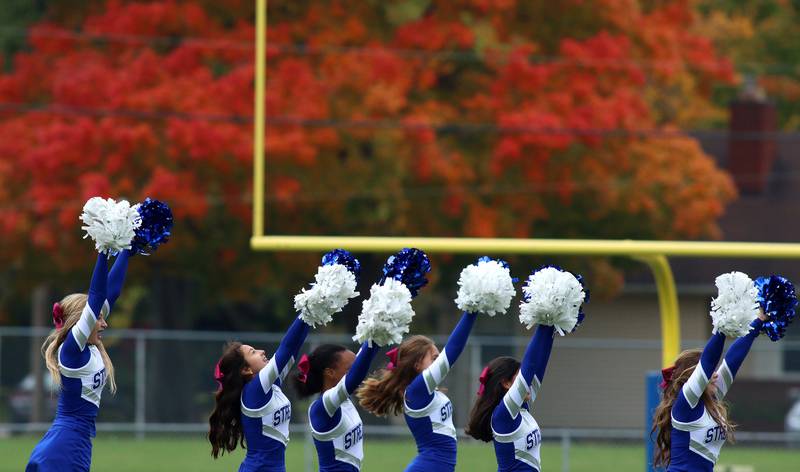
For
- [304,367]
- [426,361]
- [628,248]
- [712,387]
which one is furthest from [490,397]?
[628,248]

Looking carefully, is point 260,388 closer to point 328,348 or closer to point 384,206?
point 328,348

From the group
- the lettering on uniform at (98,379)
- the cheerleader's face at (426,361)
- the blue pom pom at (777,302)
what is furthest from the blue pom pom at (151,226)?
the blue pom pom at (777,302)

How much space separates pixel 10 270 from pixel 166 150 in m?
3.53

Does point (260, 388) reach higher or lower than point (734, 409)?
higher

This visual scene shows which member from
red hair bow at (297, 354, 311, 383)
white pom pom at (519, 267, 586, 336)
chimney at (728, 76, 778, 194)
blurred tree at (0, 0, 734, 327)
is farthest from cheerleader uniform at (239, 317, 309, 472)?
chimney at (728, 76, 778, 194)

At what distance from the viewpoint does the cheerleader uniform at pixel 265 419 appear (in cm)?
590

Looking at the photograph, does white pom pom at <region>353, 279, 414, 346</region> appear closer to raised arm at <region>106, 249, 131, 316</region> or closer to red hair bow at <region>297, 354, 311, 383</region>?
red hair bow at <region>297, 354, 311, 383</region>

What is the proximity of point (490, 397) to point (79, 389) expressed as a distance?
1.73 meters

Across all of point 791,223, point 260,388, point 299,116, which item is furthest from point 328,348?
point 791,223

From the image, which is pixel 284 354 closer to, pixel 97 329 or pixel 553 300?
pixel 97 329

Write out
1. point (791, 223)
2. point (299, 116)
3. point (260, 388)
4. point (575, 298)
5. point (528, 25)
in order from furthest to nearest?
point (791, 223)
point (528, 25)
point (299, 116)
point (260, 388)
point (575, 298)

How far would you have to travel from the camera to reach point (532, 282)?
18.2 ft

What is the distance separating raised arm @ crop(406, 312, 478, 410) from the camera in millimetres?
5547

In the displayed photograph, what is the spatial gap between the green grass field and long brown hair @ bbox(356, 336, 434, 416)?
7.36 metres
